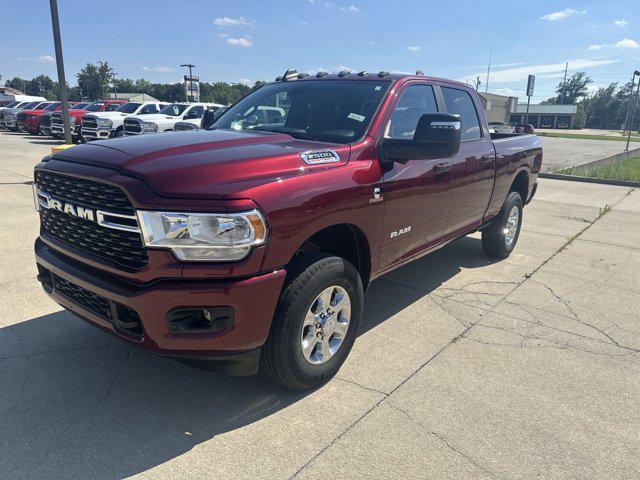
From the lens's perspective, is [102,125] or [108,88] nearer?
[102,125]

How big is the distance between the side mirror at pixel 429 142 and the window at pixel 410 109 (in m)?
0.23

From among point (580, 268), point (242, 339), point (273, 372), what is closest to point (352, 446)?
point (273, 372)

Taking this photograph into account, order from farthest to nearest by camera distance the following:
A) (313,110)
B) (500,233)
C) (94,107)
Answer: (94,107) → (500,233) → (313,110)

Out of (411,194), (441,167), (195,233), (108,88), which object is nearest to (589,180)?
(441,167)

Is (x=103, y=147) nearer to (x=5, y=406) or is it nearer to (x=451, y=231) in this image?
(x=5, y=406)

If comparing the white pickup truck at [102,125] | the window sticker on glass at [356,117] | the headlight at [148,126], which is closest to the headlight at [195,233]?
the window sticker on glass at [356,117]

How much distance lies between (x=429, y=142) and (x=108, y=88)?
368 ft

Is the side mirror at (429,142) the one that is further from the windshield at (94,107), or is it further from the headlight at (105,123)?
the windshield at (94,107)

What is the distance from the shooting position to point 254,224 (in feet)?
7.77

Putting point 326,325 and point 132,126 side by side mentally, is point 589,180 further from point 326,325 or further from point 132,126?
point 132,126

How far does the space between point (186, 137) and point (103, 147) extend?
0.56 meters

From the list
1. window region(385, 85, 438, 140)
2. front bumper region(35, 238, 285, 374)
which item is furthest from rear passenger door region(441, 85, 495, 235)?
front bumper region(35, 238, 285, 374)

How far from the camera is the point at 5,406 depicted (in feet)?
9.06

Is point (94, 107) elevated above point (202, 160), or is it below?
above
